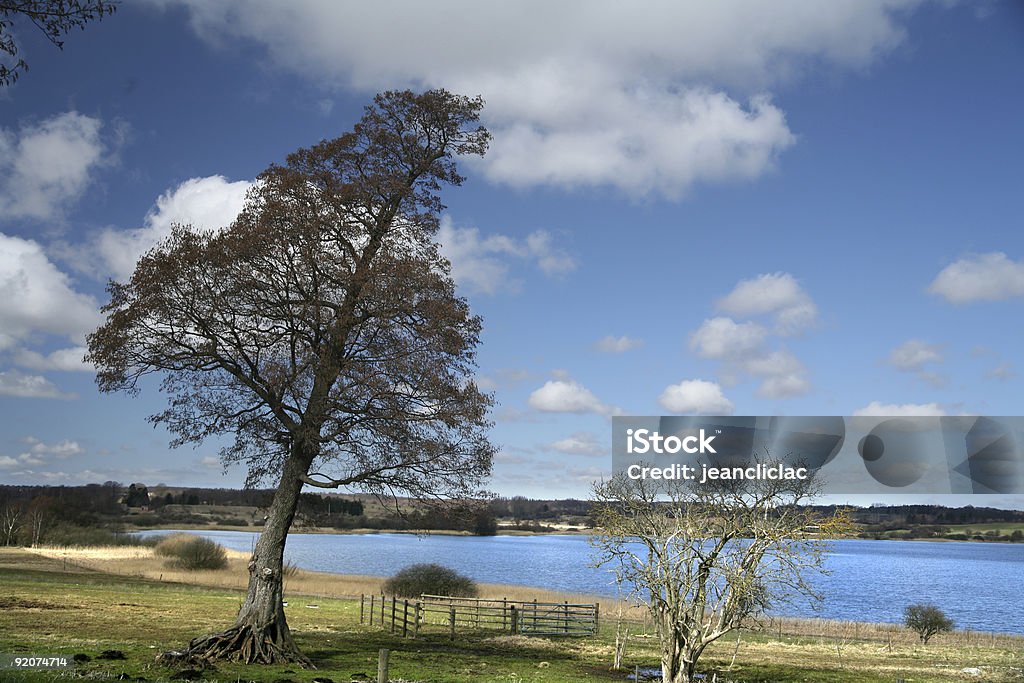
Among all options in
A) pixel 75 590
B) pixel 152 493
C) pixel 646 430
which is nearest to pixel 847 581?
pixel 646 430

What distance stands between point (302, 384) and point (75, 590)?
24.9 m

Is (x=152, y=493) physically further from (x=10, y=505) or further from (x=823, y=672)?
(x=823, y=672)

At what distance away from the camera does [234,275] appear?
21875 mm

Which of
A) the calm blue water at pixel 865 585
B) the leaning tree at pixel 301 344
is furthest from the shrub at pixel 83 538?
the leaning tree at pixel 301 344

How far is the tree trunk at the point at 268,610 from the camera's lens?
66.1 feet

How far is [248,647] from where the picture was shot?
66.6 ft

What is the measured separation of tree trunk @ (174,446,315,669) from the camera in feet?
A: 66.1

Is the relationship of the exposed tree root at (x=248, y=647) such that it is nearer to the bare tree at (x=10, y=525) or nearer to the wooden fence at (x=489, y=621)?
the wooden fence at (x=489, y=621)

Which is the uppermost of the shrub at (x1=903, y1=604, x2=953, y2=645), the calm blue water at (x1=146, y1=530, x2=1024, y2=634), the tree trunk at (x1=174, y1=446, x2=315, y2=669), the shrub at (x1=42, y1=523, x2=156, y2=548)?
the tree trunk at (x1=174, y1=446, x2=315, y2=669)

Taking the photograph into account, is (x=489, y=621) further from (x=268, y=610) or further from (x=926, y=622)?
(x=926, y=622)

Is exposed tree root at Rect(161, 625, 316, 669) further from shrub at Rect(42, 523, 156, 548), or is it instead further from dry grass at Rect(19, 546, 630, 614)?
shrub at Rect(42, 523, 156, 548)

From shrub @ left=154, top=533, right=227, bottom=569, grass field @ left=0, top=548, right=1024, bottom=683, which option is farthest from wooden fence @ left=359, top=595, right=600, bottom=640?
shrub @ left=154, top=533, right=227, bottom=569

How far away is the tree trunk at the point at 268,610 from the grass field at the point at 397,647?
2.86 ft

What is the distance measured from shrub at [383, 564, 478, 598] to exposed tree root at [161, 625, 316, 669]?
25.1 meters
